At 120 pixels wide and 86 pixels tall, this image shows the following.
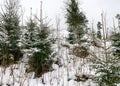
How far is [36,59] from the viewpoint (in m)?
11.8

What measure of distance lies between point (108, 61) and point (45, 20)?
5044 millimetres

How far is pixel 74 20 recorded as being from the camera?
18.0 m

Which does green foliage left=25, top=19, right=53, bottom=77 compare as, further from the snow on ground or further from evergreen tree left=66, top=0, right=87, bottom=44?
evergreen tree left=66, top=0, right=87, bottom=44

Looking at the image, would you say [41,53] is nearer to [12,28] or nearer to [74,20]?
[12,28]

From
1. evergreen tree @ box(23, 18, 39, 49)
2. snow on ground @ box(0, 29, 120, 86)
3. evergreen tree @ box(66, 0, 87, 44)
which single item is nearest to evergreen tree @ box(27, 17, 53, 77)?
snow on ground @ box(0, 29, 120, 86)

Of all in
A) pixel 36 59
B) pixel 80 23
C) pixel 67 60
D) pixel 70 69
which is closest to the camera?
pixel 36 59

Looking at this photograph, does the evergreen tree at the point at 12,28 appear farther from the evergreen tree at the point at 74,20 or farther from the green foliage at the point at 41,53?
the evergreen tree at the point at 74,20

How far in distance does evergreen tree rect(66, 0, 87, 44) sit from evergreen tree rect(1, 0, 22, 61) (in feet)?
16.8

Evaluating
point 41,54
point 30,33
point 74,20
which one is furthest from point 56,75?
point 74,20

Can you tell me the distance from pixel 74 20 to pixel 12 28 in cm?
647

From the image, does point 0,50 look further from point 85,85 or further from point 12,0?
point 85,85

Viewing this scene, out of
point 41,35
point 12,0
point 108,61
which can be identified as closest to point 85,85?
point 108,61

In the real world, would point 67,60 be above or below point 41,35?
below

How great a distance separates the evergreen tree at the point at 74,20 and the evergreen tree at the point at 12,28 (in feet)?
16.8
